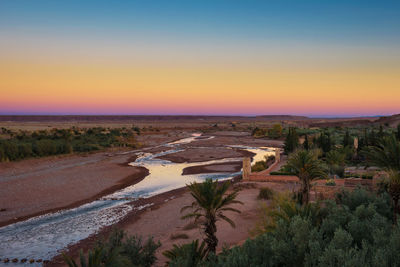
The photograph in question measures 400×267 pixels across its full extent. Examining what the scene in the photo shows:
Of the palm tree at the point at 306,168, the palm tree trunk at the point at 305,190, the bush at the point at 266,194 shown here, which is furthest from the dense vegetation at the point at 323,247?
the bush at the point at 266,194

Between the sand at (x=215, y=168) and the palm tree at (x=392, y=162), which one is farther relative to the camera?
the sand at (x=215, y=168)

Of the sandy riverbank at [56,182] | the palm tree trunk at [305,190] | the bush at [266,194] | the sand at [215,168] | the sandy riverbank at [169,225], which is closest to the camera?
the sandy riverbank at [169,225]

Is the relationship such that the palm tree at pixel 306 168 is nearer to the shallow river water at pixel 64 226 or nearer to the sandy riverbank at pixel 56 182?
the shallow river water at pixel 64 226

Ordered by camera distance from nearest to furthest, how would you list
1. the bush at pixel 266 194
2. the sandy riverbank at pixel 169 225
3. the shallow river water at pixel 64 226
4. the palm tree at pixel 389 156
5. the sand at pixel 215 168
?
1. the palm tree at pixel 389 156
2. the shallow river water at pixel 64 226
3. the sandy riverbank at pixel 169 225
4. the bush at pixel 266 194
5. the sand at pixel 215 168

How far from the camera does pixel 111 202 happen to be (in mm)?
19328

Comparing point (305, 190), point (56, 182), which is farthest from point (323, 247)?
point (56, 182)

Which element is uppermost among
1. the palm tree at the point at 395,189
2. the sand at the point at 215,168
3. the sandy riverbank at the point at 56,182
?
the palm tree at the point at 395,189

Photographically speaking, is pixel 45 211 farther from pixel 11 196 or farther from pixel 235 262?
pixel 235 262

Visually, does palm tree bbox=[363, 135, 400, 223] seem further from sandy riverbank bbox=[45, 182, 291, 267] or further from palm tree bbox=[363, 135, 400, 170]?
sandy riverbank bbox=[45, 182, 291, 267]

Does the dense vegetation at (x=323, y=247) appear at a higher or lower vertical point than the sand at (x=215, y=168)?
higher

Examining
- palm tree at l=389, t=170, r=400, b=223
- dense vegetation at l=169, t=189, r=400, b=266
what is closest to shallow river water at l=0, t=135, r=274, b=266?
dense vegetation at l=169, t=189, r=400, b=266

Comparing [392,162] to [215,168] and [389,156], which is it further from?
[215,168]

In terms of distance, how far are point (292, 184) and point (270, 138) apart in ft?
157

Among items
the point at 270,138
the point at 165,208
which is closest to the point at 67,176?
the point at 165,208
